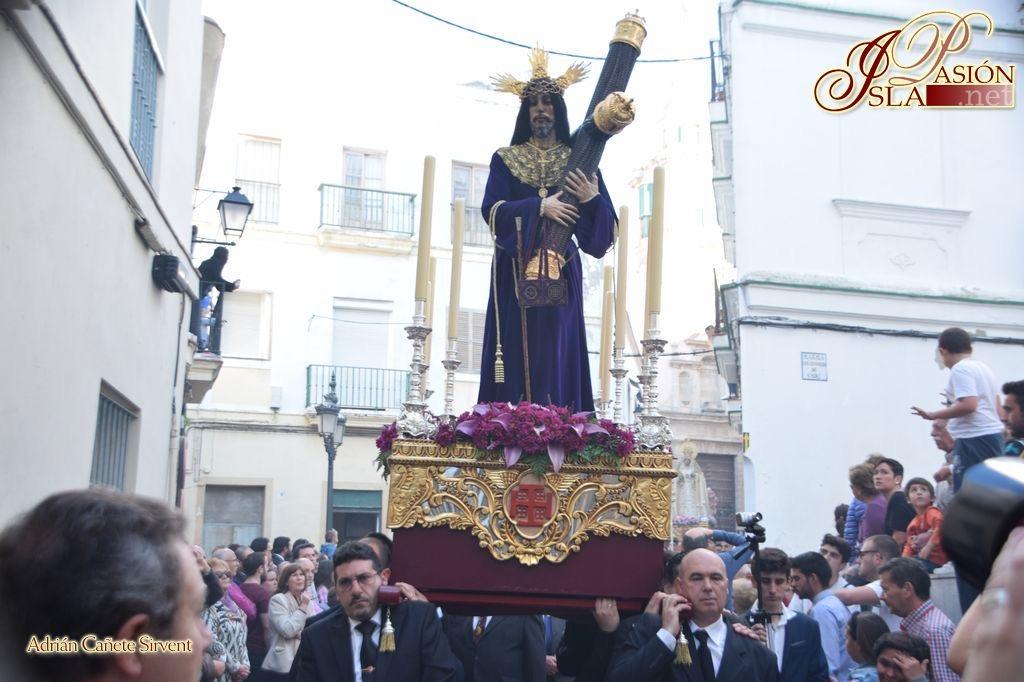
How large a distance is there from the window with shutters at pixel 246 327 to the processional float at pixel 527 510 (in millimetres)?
16881

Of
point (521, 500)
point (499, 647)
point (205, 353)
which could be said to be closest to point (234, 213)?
point (205, 353)

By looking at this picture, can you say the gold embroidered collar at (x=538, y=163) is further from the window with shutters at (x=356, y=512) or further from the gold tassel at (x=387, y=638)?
the window with shutters at (x=356, y=512)

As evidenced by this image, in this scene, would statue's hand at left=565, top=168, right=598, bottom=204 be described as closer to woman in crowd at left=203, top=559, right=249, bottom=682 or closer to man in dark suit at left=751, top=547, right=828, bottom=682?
man in dark suit at left=751, top=547, right=828, bottom=682

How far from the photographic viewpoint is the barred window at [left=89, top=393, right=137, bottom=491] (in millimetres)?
7277

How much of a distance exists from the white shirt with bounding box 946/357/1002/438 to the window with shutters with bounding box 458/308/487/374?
13.8m

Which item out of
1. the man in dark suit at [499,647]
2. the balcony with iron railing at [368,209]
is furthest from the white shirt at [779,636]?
the balcony with iron railing at [368,209]

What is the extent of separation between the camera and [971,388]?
7.56 m

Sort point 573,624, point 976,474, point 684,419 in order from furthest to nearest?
point 684,419
point 573,624
point 976,474

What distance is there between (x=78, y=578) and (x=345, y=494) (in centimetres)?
1987

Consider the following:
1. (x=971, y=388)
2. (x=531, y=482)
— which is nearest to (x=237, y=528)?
(x=971, y=388)

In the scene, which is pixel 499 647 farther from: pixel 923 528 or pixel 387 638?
pixel 923 528

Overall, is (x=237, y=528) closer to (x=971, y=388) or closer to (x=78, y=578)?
(x=971, y=388)

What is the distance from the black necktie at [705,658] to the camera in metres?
4.54

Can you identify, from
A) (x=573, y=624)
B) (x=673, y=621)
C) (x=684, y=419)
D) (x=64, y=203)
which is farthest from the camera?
(x=684, y=419)
